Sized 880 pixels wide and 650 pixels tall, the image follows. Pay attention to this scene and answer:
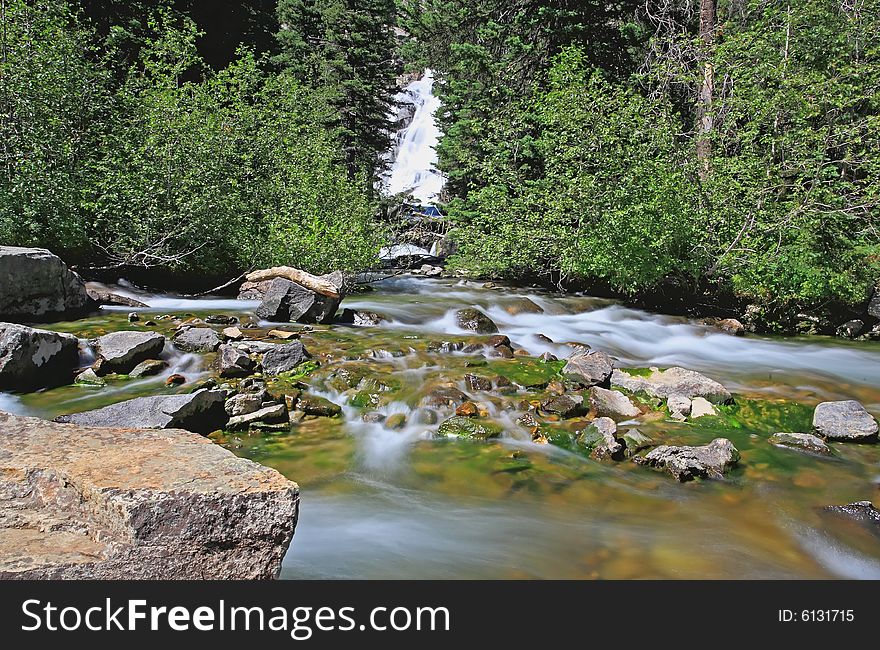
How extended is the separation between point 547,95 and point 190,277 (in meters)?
11.5

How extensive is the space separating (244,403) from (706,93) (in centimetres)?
1554

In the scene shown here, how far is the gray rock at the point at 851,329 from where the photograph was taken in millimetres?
13125

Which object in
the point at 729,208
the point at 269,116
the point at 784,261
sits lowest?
the point at 784,261

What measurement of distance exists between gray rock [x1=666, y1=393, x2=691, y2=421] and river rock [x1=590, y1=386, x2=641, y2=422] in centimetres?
43

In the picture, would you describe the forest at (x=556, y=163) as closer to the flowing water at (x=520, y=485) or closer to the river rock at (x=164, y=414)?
the flowing water at (x=520, y=485)

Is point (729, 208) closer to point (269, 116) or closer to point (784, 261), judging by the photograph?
point (784, 261)

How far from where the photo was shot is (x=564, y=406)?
278 inches

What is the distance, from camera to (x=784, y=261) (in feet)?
42.6

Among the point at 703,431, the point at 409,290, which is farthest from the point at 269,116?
the point at 703,431

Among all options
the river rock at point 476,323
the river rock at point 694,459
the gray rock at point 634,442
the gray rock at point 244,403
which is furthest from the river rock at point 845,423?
the gray rock at point 244,403
